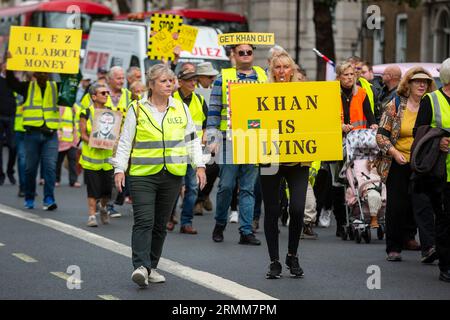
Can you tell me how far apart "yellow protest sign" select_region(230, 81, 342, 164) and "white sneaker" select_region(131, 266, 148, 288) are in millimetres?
1353

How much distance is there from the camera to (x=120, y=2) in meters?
44.4

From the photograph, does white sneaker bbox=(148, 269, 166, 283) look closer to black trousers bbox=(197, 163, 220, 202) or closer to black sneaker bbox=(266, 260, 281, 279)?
black sneaker bbox=(266, 260, 281, 279)

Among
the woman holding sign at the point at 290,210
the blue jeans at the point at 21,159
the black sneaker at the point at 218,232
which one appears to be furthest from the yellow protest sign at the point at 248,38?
the blue jeans at the point at 21,159

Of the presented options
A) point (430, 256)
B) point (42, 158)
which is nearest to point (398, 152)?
point (430, 256)

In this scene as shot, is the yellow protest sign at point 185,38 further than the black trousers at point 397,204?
Yes

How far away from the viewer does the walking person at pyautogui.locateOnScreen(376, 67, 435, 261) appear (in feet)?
40.1

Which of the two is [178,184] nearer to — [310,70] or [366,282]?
[366,282]

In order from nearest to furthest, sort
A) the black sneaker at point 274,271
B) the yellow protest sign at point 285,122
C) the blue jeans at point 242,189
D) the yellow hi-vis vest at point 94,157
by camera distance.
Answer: the black sneaker at point 274,271, the yellow protest sign at point 285,122, the blue jeans at point 242,189, the yellow hi-vis vest at point 94,157

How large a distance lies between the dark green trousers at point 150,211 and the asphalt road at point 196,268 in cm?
28

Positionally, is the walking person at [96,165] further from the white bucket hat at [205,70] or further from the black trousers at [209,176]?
the black trousers at [209,176]

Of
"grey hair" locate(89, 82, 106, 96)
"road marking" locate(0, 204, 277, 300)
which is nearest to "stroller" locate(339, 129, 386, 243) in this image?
"road marking" locate(0, 204, 277, 300)

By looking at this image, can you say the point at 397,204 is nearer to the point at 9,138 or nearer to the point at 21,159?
the point at 21,159

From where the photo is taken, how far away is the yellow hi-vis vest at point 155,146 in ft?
34.6
